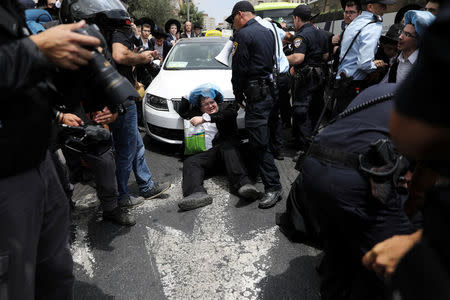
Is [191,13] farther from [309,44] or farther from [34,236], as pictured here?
[34,236]

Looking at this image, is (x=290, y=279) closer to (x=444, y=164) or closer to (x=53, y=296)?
(x=53, y=296)

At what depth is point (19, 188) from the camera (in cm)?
115

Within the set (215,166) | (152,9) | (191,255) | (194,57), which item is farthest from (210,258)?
(152,9)

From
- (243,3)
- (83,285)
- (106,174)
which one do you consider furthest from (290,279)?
(243,3)

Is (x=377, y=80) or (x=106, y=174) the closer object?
(x=106, y=174)

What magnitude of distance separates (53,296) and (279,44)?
279 centimetres

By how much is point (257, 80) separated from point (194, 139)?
108 centimetres

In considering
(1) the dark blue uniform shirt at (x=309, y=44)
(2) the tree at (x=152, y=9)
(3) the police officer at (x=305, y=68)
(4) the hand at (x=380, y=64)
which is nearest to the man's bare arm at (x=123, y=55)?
(3) the police officer at (x=305, y=68)

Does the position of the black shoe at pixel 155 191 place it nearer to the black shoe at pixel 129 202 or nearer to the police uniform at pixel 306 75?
the black shoe at pixel 129 202

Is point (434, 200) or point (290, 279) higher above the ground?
point (434, 200)

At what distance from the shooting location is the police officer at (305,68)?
4.21 meters

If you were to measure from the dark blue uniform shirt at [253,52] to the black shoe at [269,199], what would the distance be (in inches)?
42.6

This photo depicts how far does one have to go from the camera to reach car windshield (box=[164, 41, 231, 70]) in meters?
4.99

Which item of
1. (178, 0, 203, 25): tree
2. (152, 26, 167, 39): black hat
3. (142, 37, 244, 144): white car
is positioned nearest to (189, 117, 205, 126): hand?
(142, 37, 244, 144): white car
